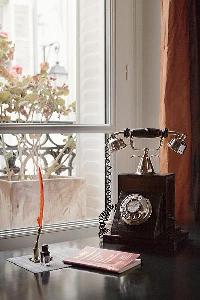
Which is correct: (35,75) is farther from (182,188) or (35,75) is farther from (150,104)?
(182,188)

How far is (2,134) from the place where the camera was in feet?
6.42

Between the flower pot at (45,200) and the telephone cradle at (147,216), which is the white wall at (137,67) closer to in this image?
the flower pot at (45,200)

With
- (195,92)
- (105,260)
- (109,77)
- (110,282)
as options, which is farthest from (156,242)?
(109,77)

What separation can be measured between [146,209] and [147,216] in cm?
2

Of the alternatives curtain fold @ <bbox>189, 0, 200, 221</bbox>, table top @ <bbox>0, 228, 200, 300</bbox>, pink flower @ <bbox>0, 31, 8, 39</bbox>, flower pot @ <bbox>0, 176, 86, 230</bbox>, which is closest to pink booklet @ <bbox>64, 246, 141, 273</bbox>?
table top @ <bbox>0, 228, 200, 300</bbox>

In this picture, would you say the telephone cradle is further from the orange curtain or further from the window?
the window

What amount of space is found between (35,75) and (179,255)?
3.13 ft

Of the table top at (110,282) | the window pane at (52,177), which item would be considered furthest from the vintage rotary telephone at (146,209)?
the window pane at (52,177)

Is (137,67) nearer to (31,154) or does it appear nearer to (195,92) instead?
(195,92)

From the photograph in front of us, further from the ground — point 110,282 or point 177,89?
point 177,89

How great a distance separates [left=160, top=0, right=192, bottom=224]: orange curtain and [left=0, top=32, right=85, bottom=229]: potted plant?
0.40 meters

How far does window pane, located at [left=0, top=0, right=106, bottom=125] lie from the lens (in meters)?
2.01

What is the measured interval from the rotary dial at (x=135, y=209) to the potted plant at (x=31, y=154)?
522mm

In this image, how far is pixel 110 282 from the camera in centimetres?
126
